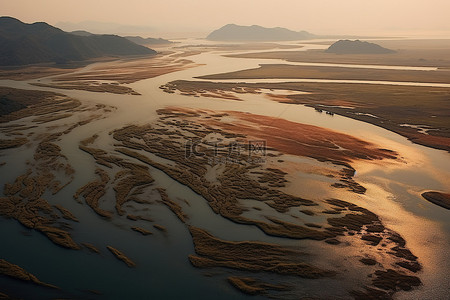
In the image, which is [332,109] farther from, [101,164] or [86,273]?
[86,273]

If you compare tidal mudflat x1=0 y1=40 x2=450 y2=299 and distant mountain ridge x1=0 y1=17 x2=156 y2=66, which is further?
distant mountain ridge x1=0 y1=17 x2=156 y2=66

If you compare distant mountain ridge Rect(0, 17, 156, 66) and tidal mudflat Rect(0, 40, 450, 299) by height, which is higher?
distant mountain ridge Rect(0, 17, 156, 66)

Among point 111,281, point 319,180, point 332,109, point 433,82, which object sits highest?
point 433,82

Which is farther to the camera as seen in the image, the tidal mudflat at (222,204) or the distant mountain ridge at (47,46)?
the distant mountain ridge at (47,46)

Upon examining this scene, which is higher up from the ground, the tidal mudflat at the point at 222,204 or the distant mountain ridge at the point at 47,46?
the distant mountain ridge at the point at 47,46

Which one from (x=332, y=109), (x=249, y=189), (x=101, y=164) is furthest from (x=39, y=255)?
(x=332, y=109)
